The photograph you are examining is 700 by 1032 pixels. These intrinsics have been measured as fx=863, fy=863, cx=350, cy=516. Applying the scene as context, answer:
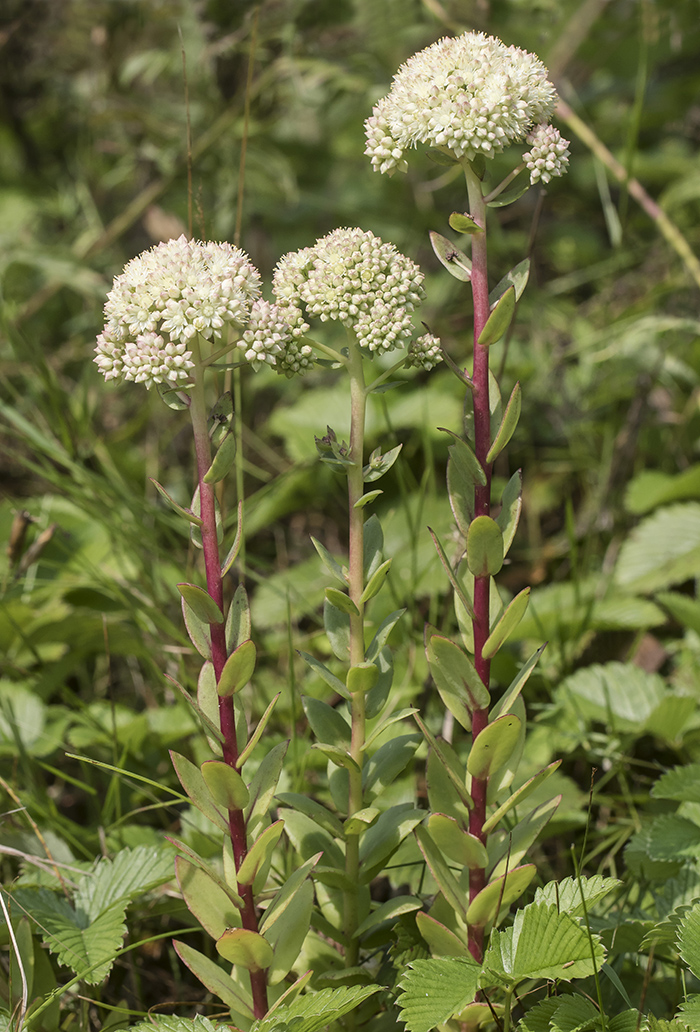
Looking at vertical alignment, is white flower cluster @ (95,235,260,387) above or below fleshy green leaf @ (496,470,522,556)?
above

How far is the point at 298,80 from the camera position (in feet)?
11.7

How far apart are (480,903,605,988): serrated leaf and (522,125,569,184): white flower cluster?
1.24 meters

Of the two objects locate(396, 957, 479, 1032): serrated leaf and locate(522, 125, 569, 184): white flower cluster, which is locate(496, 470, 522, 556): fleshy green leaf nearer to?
locate(522, 125, 569, 184): white flower cluster

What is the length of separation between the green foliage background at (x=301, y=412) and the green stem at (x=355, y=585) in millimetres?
363

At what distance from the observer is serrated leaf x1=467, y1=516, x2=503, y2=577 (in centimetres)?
145

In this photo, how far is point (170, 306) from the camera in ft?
4.42

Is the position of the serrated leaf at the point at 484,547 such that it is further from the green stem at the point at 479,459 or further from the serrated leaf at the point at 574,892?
the serrated leaf at the point at 574,892

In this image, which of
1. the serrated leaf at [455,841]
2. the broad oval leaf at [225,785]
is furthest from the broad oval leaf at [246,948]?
the serrated leaf at [455,841]

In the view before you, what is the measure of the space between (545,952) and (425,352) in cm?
104

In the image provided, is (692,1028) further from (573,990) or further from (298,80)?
(298,80)

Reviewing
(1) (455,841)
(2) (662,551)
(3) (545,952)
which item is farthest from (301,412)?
(3) (545,952)

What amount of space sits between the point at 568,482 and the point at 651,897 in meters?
2.07

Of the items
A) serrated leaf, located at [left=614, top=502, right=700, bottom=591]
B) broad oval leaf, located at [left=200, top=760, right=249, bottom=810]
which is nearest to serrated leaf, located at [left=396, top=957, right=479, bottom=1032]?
broad oval leaf, located at [left=200, top=760, right=249, bottom=810]

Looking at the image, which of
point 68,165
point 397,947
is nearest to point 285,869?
point 397,947
